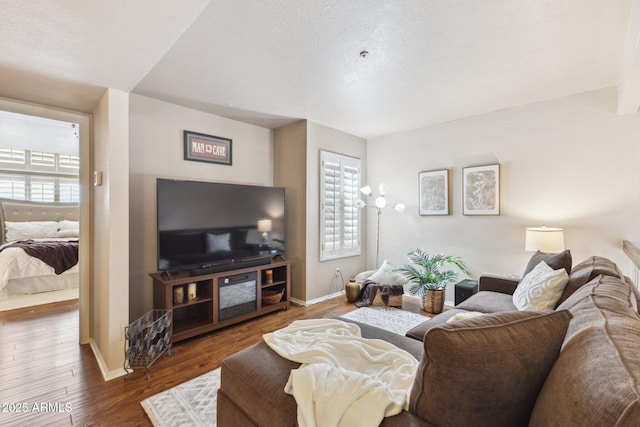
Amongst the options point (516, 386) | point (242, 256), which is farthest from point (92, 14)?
point (242, 256)

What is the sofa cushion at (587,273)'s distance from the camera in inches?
69.9

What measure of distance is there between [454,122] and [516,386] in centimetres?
374

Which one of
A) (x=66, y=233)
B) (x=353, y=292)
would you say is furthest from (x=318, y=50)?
(x=66, y=233)

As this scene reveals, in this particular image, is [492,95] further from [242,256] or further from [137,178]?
[137,178]

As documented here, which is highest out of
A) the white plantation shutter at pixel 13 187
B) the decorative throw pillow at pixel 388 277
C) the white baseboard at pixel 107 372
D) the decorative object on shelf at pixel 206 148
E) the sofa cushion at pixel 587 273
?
the decorative object on shelf at pixel 206 148

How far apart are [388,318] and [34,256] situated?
513cm

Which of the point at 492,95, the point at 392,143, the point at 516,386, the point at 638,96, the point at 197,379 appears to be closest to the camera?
the point at 516,386

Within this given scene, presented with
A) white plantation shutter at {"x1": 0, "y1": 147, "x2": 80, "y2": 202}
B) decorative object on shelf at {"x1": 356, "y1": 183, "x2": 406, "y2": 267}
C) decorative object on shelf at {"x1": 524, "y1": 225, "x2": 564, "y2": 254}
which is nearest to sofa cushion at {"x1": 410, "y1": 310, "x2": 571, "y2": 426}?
decorative object on shelf at {"x1": 524, "y1": 225, "x2": 564, "y2": 254}

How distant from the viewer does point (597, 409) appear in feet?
1.84

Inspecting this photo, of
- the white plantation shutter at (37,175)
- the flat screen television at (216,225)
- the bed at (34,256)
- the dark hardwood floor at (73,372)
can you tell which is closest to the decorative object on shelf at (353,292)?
the dark hardwood floor at (73,372)

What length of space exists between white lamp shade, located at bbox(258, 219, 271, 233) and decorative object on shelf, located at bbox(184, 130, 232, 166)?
895mm

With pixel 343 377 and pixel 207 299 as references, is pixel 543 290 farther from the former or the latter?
pixel 207 299

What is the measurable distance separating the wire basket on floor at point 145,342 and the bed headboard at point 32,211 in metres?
4.86

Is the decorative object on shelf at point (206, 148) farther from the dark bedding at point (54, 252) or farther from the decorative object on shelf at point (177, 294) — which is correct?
the dark bedding at point (54, 252)
